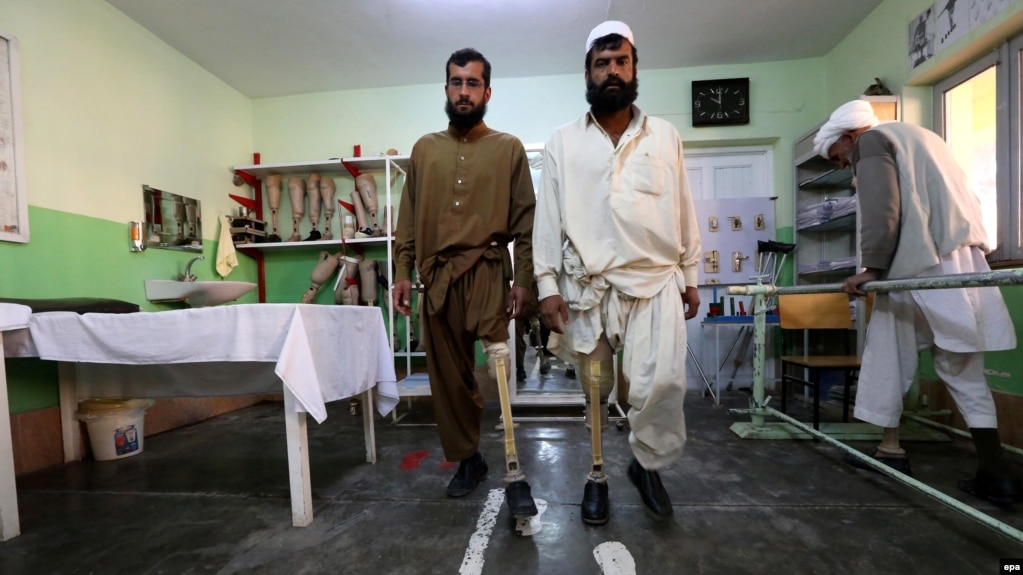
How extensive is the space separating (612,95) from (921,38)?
109 inches

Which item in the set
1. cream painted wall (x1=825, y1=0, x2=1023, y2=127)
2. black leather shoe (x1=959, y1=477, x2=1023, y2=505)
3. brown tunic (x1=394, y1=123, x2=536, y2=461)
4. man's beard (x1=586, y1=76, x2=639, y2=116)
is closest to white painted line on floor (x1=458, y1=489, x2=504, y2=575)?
brown tunic (x1=394, y1=123, x2=536, y2=461)

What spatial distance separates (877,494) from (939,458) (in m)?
0.74

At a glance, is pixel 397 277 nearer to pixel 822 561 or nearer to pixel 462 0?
pixel 822 561

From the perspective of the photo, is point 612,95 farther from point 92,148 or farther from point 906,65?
point 92,148

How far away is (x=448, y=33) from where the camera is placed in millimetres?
3160

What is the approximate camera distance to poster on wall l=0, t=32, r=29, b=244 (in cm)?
212

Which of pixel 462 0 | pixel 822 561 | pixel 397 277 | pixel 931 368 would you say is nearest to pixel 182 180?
pixel 462 0

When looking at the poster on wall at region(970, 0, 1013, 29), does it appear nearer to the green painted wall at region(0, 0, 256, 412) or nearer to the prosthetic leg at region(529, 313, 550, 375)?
the prosthetic leg at region(529, 313, 550, 375)

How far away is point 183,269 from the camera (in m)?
3.24

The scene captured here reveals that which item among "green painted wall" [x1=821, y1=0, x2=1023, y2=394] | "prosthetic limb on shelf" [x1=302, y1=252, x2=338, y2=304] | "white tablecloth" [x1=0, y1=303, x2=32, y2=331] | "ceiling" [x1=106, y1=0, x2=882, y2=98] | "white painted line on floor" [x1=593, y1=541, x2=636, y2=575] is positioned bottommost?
"white painted line on floor" [x1=593, y1=541, x2=636, y2=575]

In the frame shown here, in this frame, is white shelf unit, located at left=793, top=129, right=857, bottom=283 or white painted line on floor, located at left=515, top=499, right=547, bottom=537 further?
white shelf unit, located at left=793, top=129, right=857, bottom=283

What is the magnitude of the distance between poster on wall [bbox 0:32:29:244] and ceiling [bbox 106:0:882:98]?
35.3 inches

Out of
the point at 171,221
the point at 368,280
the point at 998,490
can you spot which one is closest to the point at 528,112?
the point at 368,280

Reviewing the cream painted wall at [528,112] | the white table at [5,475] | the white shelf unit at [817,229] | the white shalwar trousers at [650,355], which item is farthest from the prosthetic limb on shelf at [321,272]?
the white shelf unit at [817,229]
